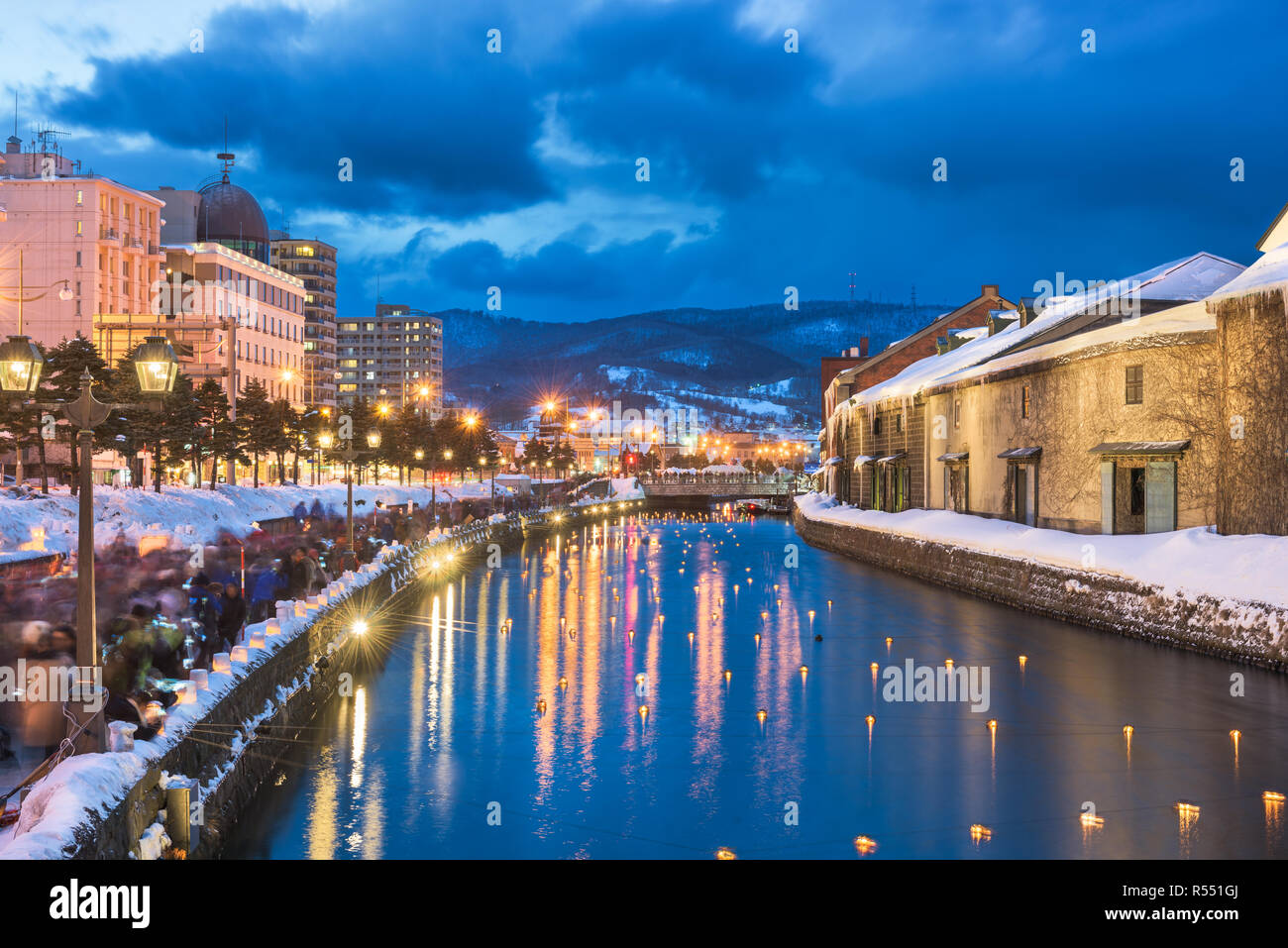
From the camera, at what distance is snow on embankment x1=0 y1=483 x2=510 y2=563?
104 feet

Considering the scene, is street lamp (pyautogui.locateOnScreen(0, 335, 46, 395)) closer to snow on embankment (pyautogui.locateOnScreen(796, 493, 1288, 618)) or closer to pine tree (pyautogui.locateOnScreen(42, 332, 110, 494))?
snow on embankment (pyautogui.locateOnScreen(796, 493, 1288, 618))

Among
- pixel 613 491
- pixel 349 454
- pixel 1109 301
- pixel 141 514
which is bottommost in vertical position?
pixel 141 514

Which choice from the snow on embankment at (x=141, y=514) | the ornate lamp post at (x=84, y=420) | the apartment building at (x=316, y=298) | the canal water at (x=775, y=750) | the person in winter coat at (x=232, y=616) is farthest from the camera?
the apartment building at (x=316, y=298)

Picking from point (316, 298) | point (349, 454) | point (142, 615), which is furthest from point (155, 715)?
point (316, 298)

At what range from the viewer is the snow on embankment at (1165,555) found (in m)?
22.3

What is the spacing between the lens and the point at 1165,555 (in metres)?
26.0

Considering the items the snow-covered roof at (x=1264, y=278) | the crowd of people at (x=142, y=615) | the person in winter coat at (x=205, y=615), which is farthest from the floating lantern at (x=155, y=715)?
the snow-covered roof at (x=1264, y=278)

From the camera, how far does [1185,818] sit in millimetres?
13578

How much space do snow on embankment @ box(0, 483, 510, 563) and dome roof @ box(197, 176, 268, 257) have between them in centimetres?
5612

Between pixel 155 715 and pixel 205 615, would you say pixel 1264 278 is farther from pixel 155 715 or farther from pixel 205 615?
pixel 155 715

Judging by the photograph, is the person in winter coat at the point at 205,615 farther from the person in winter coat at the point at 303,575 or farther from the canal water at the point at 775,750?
the canal water at the point at 775,750

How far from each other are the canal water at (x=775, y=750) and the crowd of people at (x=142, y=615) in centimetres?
233

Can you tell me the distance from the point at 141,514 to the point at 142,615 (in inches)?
1016
